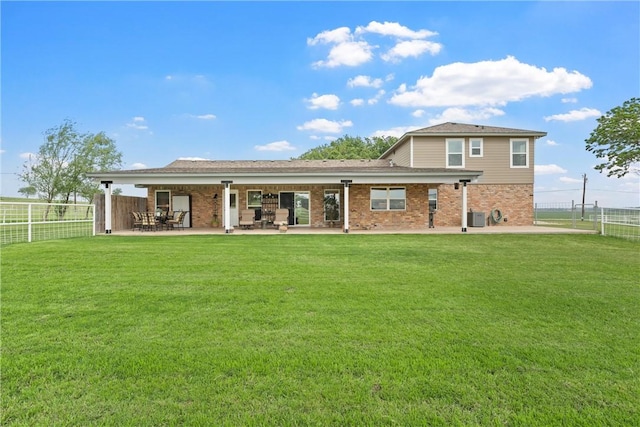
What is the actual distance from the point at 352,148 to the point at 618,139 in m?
27.1

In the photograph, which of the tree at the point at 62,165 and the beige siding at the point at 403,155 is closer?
the beige siding at the point at 403,155

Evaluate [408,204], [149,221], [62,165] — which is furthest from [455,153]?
[62,165]

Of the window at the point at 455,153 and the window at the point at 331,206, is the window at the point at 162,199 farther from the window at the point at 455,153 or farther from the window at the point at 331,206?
the window at the point at 455,153

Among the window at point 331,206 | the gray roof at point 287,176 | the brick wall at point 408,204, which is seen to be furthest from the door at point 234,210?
the window at point 331,206

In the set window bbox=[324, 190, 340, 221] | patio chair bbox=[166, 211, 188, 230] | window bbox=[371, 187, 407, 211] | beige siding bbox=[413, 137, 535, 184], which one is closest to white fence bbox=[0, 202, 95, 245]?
patio chair bbox=[166, 211, 188, 230]

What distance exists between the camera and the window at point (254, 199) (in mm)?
17906

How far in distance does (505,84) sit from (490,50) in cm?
429

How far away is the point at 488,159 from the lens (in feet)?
60.5

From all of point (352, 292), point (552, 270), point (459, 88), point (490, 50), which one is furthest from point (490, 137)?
point (352, 292)

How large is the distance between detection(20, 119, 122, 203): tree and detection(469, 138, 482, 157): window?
27.5 meters

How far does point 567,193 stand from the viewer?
3200cm

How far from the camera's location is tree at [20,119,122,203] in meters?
28.4

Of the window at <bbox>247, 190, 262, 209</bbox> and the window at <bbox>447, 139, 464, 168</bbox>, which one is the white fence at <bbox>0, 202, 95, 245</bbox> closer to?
the window at <bbox>247, 190, 262, 209</bbox>

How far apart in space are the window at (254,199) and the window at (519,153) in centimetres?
1318
